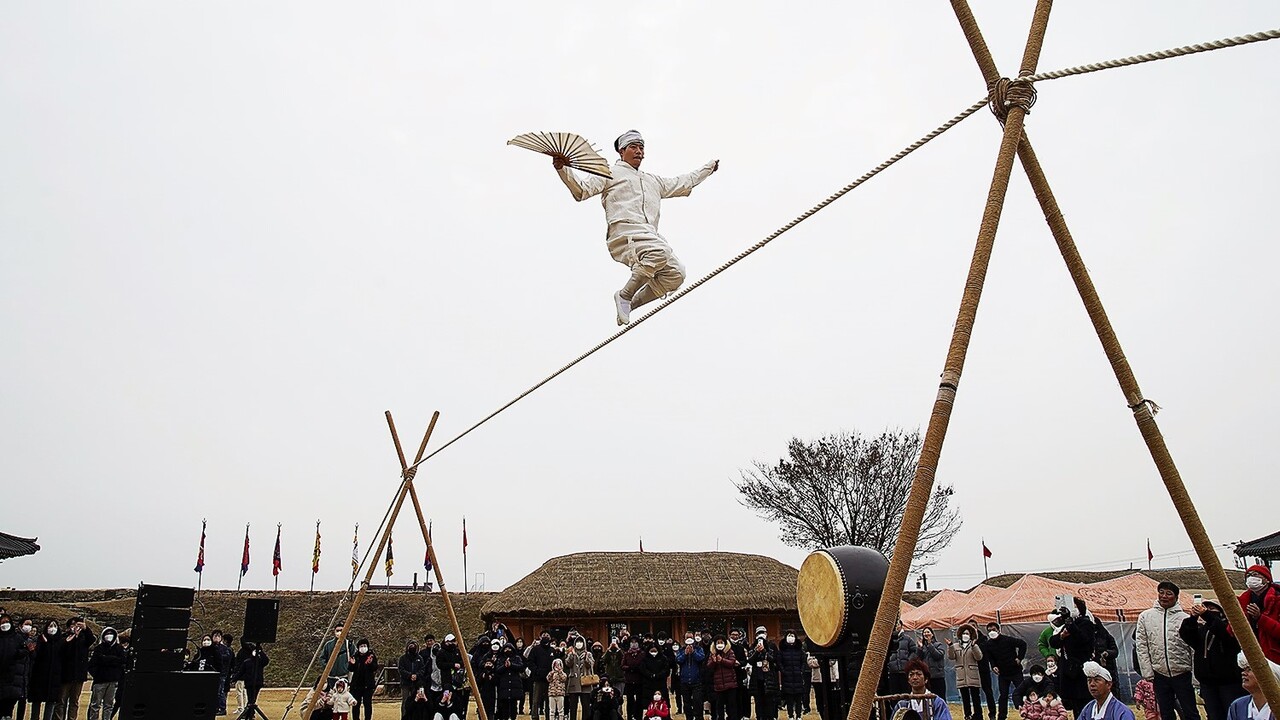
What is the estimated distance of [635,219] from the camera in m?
6.28

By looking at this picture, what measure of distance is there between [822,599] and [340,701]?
847 centimetres

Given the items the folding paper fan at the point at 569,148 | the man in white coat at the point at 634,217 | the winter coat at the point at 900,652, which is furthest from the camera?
the winter coat at the point at 900,652

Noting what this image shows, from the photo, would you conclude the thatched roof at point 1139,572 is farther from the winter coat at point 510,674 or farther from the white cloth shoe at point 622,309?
the white cloth shoe at point 622,309

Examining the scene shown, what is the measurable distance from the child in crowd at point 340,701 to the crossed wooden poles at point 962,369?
405 inches

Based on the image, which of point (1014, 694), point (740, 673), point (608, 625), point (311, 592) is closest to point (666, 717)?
point (740, 673)

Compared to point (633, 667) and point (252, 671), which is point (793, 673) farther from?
point (252, 671)

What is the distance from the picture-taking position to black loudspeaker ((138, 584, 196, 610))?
27.3ft

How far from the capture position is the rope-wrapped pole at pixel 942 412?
2717mm

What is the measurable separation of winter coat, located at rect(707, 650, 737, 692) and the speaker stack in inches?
269

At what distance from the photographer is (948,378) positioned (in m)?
2.92

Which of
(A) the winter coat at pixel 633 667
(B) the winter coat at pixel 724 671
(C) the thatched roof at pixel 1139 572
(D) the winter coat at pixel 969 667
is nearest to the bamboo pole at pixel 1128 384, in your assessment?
(D) the winter coat at pixel 969 667

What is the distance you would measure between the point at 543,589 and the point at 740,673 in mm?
13243

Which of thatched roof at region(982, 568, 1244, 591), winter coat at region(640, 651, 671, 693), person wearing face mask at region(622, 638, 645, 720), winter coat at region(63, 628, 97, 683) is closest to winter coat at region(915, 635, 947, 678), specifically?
winter coat at region(640, 651, 671, 693)

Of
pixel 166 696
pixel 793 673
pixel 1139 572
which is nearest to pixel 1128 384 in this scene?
pixel 166 696
